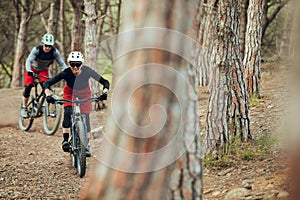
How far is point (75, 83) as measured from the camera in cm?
845

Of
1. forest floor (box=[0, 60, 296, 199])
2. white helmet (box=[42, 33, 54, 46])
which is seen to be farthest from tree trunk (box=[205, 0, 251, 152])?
white helmet (box=[42, 33, 54, 46])

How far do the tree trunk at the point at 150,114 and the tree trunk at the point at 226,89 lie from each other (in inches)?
135

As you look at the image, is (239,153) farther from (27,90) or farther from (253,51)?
(27,90)

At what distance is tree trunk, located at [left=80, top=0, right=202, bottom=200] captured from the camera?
392cm

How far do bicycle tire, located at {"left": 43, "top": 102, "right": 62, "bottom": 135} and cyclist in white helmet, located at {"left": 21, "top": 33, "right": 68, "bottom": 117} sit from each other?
0.66m

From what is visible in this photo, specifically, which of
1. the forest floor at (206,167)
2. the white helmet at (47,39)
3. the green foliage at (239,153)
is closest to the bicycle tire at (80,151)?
the forest floor at (206,167)

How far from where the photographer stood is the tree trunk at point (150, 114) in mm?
3918

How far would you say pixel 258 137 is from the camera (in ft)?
27.4

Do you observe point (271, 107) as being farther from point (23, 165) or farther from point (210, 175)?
point (23, 165)

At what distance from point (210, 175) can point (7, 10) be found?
909 inches

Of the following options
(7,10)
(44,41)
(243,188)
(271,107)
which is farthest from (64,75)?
(7,10)

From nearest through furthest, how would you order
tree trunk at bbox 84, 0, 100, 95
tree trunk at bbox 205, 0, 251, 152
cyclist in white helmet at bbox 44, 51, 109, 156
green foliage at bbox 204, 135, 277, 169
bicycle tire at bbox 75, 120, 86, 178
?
1. green foliage at bbox 204, 135, 277, 169
2. tree trunk at bbox 205, 0, 251, 152
3. bicycle tire at bbox 75, 120, 86, 178
4. cyclist in white helmet at bbox 44, 51, 109, 156
5. tree trunk at bbox 84, 0, 100, 95

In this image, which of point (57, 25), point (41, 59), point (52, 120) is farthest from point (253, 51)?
point (57, 25)

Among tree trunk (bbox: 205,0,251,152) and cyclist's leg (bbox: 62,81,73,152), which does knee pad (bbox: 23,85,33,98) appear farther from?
tree trunk (bbox: 205,0,251,152)
